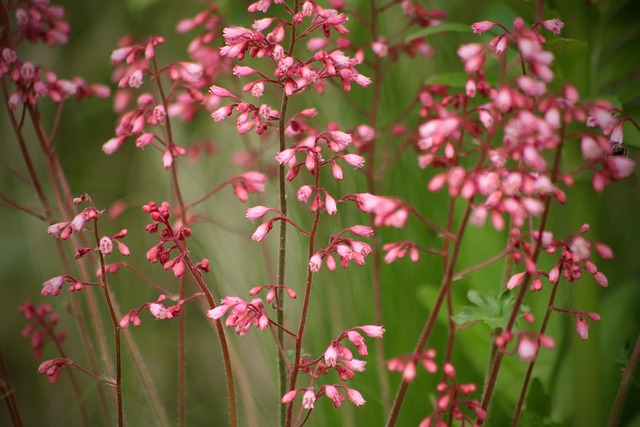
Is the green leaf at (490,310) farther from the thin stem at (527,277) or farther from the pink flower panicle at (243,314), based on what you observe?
the pink flower panicle at (243,314)

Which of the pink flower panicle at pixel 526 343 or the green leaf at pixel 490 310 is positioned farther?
the green leaf at pixel 490 310

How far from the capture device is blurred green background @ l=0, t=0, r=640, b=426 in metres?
1.20

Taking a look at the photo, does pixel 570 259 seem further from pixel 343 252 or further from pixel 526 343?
pixel 343 252

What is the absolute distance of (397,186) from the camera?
1498mm

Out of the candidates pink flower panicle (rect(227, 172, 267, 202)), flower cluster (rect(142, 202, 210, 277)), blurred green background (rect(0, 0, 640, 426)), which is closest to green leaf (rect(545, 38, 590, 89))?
blurred green background (rect(0, 0, 640, 426))

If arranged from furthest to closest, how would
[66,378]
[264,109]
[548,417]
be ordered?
1. [66,378]
2. [548,417]
3. [264,109]

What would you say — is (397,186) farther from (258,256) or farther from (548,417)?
(548,417)

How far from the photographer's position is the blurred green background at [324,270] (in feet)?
3.95

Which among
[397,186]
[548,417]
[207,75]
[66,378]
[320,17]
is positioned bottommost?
[66,378]

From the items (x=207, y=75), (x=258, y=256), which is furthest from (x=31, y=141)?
(x=207, y=75)

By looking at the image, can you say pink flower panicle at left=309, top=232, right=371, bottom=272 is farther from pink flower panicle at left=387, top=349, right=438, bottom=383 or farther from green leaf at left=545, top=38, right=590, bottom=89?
green leaf at left=545, top=38, right=590, bottom=89

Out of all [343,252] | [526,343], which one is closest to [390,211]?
[343,252]

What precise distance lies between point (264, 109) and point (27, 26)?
22.3 inches

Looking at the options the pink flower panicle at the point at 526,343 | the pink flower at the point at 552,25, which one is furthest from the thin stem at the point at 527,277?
the pink flower at the point at 552,25
